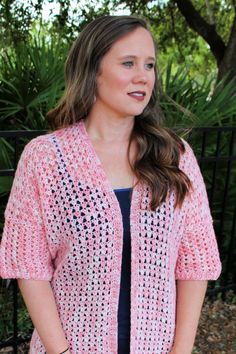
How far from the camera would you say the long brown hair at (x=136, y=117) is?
5.03 ft

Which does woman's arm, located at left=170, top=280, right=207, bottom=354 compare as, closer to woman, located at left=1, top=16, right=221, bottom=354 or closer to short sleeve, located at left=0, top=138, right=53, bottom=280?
woman, located at left=1, top=16, right=221, bottom=354

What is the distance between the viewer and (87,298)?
152 cm

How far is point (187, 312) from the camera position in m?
1.64

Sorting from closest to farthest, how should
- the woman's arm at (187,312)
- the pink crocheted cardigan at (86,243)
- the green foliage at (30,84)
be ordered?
the pink crocheted cardigan at (86,243) < the woman's arm at (187,312) < the green foliage at (30,84)

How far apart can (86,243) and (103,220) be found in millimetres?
89

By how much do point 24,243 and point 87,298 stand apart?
10.5 inches

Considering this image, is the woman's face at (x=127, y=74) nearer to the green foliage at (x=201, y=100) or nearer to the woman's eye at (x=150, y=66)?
the woman's eye at (x=150, y=66)

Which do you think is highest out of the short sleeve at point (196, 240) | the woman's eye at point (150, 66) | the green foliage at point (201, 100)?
the woman's eye at point (150, 66)

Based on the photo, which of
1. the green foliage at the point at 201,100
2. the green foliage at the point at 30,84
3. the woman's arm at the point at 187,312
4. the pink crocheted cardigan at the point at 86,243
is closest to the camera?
the pink crocheted cardigan at the point at 86,243

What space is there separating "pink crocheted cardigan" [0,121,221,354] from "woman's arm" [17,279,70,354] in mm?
28

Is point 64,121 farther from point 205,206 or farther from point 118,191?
point 205,206

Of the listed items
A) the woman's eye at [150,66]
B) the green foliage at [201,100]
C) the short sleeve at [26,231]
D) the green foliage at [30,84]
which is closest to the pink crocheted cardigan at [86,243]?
the short sleeve at [26,231]

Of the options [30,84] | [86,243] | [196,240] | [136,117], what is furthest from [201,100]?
[86,243]

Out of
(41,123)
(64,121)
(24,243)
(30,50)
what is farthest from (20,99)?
(24,243)
